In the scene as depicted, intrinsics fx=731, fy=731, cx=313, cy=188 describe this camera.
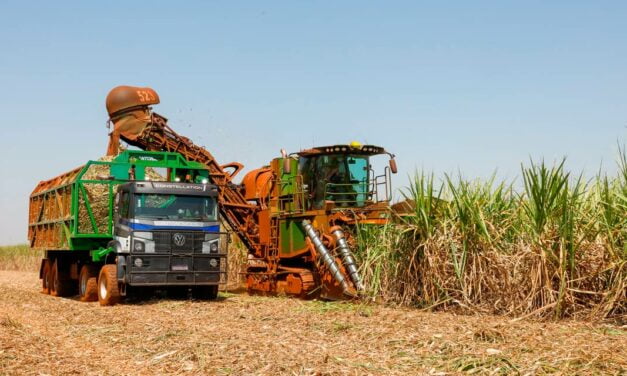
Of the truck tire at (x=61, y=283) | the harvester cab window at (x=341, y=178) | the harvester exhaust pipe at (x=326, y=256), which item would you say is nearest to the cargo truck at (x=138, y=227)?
the truck tire at (x=61, y=283)

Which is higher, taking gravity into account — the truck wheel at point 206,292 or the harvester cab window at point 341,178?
the harvester cab window at point 341,178

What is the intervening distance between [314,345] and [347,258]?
19.4ft

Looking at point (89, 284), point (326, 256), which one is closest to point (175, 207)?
point (89, 284)

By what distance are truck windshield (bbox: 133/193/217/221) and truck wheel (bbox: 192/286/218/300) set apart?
5.02 feet

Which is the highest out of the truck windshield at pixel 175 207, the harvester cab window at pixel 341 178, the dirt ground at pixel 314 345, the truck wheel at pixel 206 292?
the harvester cab window at pixel 341 178

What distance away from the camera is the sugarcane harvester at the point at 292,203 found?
49.8ft

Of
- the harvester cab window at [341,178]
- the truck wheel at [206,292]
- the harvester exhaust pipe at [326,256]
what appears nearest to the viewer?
the harvester exhaust pipe at [326,256]

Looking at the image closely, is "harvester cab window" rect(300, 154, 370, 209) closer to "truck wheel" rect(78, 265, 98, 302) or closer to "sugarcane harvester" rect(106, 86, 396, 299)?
"sugarcane harvester" rect(106, 86, 396, 299)

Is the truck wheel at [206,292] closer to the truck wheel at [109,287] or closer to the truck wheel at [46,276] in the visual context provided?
the truck wheel at [109,287]

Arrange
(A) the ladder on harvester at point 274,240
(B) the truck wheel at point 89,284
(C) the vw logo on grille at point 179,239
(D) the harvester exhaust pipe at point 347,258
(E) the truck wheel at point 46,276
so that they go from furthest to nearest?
1. (E) the truck wheel at point 46,276
2. (A) the ladder on harvester at point 274,240
3. (B) the truck wheel at point 89,284
4. (C) the vw logo on grille at point 179,239
5. (D) the harvester exhaust pipe at point 347,258

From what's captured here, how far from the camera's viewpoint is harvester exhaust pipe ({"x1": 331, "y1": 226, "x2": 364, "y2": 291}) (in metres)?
13.9

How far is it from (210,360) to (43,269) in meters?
15.5

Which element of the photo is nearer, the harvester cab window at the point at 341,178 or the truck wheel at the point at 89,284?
the harvester cab window at the point at 341,178

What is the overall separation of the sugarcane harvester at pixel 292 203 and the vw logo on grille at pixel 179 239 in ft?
8.54
